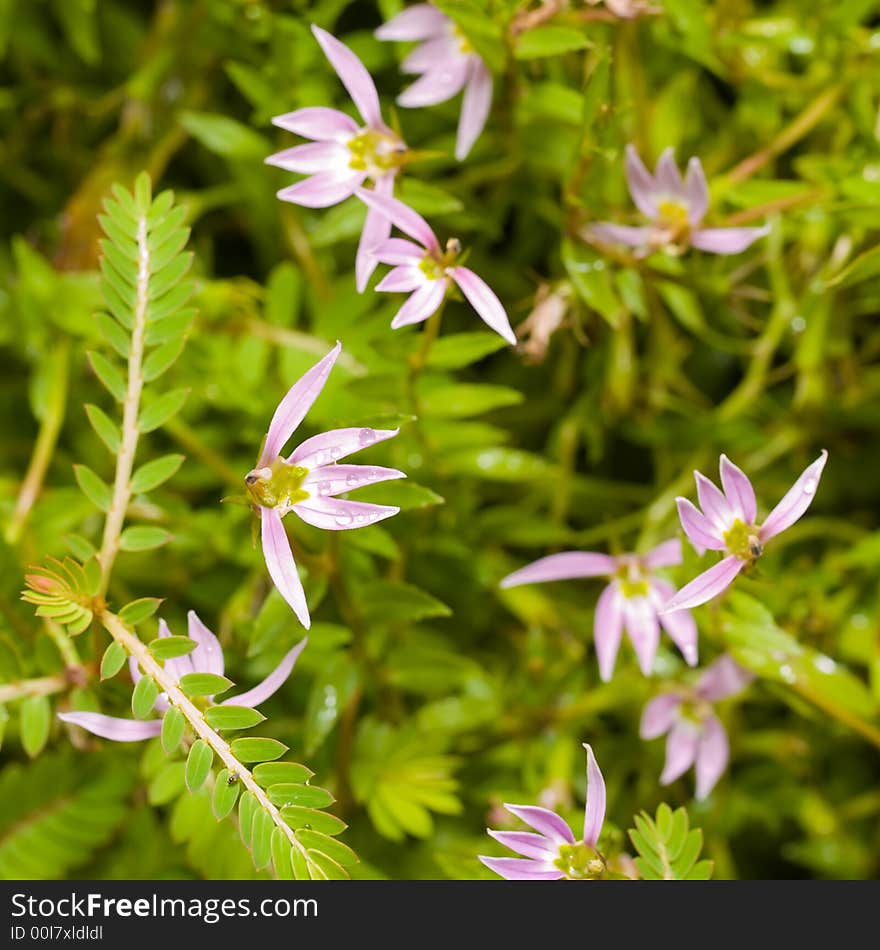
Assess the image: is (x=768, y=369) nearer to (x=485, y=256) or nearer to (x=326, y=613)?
(x=485, y=256)

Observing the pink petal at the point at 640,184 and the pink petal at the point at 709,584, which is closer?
the pink petal at the point at 709,584

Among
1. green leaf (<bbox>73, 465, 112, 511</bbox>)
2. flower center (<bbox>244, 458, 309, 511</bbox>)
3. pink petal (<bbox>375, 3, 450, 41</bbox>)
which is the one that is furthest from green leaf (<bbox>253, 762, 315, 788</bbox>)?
pink petal (<bbox>375, 3, 450, 41</bbox>)

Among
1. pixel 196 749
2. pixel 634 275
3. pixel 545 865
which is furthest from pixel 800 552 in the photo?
pixel 196 749

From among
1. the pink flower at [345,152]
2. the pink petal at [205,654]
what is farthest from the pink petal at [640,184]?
the pink petal at [205,654]

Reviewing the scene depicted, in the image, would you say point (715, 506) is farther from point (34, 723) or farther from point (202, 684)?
point (34, 723)

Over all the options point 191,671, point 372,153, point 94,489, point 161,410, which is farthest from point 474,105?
point 191,671

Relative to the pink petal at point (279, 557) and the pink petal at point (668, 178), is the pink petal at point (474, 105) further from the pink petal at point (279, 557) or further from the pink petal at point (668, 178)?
the pink petal at point (279, 557)
